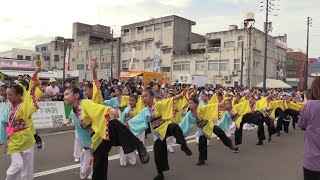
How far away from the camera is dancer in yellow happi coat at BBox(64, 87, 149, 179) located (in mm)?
4395

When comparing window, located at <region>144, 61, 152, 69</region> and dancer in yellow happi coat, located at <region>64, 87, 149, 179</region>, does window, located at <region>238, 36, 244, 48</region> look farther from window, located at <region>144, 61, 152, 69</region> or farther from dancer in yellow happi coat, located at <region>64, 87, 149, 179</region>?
dancer in yellow happi coat, located at <region>64, 87, 149, 179</region>

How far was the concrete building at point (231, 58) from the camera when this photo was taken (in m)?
44.9

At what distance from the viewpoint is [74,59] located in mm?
72125

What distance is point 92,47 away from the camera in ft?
220

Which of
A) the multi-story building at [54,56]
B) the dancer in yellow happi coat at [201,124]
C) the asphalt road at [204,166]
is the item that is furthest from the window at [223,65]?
the multi-story building at [54,56]

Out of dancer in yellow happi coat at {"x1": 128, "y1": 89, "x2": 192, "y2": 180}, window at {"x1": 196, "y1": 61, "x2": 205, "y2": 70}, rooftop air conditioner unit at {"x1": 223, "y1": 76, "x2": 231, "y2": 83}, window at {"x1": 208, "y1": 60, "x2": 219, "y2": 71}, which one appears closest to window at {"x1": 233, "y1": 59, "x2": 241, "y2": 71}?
rooftop air conditioner unit at {"x1": 223, "y1": 76, "x2": 231, "y2": 83}

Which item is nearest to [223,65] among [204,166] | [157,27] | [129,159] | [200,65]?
[200,65]

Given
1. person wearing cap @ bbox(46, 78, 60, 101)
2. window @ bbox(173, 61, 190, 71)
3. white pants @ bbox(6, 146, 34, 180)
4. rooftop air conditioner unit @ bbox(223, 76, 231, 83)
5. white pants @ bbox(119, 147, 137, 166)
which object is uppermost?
window @ bbox(173, 61, 190, 71)

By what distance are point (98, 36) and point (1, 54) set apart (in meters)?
25.5

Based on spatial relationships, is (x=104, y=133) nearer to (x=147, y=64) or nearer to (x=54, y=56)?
(x=147, y=64)

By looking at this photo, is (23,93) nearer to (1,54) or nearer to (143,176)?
(143,176)

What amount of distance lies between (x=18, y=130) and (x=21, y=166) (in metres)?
0.50

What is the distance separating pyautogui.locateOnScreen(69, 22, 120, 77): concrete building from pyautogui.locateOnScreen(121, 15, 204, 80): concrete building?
4.33 m

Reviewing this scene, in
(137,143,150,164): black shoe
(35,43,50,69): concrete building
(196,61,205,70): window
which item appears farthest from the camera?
(35,43,50,69): concrete building
